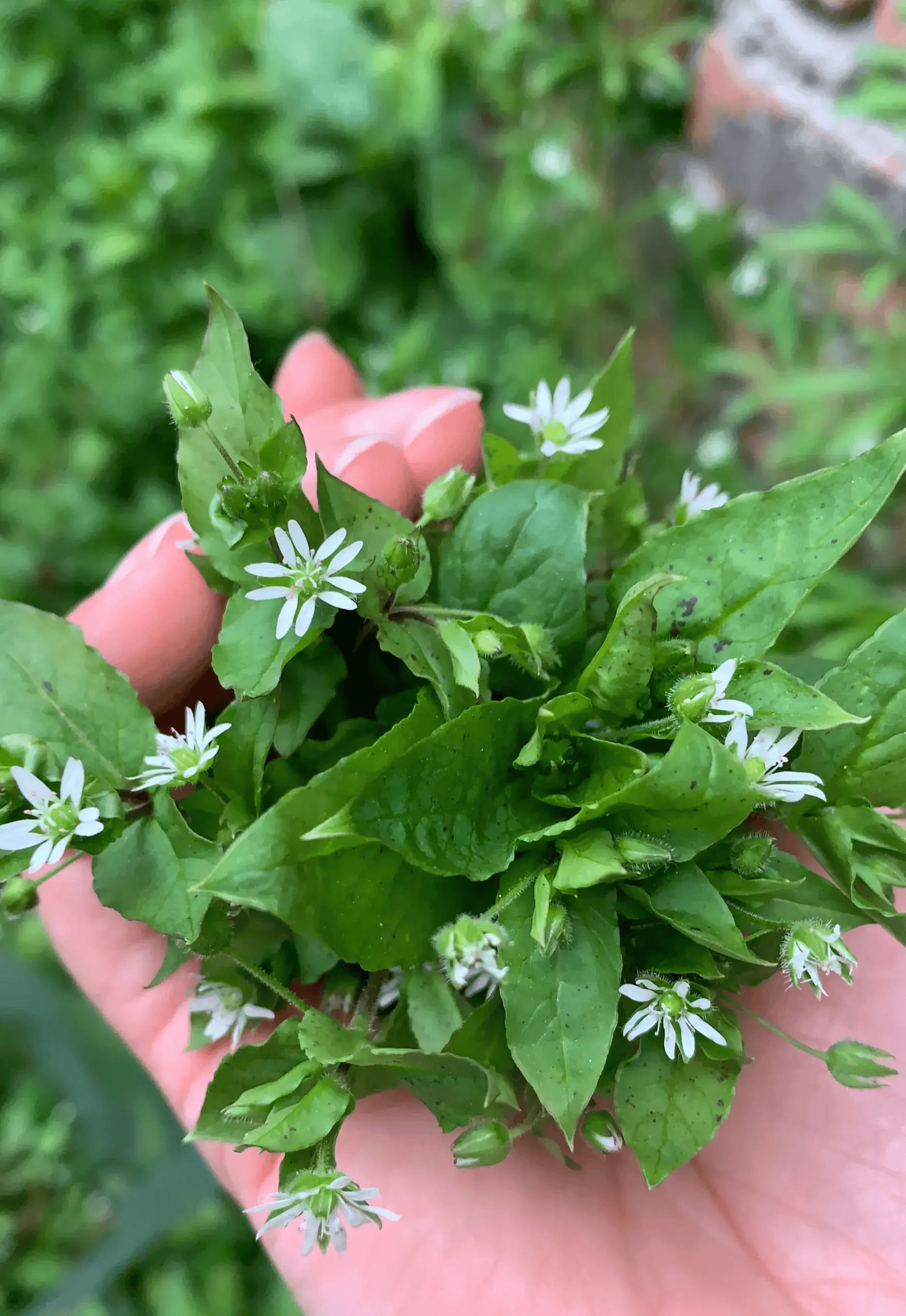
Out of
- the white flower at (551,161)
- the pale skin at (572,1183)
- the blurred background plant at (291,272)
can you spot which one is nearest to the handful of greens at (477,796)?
the pale skin at (572,1183)

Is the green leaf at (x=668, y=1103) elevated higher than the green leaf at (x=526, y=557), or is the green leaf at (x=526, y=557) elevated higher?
the green leaf at (x=526, y=557)

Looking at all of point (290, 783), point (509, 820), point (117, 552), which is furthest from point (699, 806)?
point (117, 552)

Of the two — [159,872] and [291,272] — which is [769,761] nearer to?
[159,872]

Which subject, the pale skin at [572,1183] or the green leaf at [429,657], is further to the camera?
the pale skin at [572,1183]

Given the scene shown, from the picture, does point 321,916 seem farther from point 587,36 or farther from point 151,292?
point 587,36

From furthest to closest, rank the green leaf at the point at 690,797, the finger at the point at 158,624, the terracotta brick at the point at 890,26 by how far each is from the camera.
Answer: the terracotta brick at the point at 890,26 → the finger at the point at 158,624 → the green leaf at the point at 690,797

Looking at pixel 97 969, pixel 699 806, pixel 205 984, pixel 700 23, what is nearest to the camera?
pixel 699 806

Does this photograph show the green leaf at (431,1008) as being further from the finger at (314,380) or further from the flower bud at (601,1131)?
the finger at (314,380)
